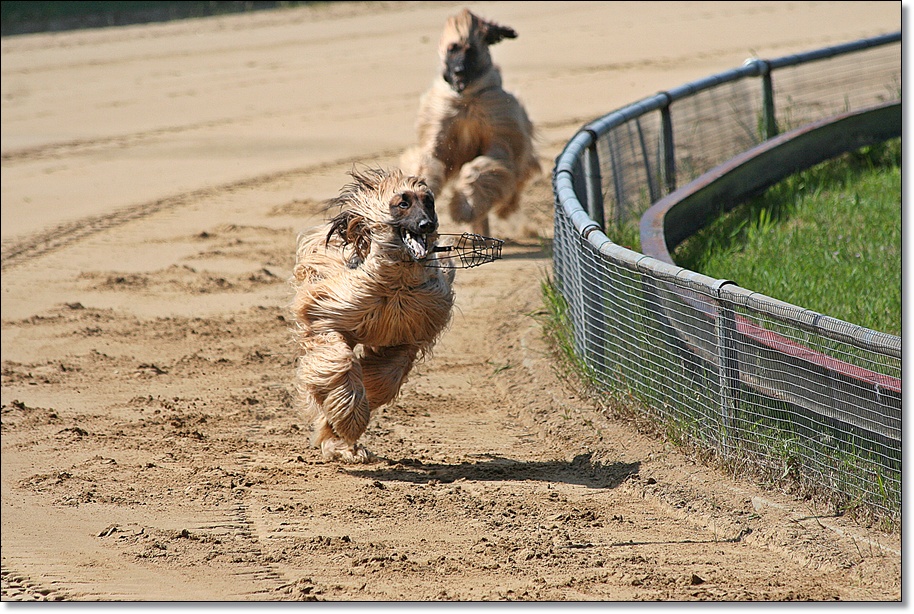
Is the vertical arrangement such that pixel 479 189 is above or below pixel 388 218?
below

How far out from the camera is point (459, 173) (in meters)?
7.79

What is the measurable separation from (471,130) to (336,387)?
359cm

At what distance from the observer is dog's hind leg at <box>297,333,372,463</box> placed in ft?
14.2

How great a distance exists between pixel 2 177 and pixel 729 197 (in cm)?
645

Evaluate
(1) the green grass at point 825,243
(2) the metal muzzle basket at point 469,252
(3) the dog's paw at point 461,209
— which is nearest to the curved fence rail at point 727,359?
(1) the green grass at point 825,243

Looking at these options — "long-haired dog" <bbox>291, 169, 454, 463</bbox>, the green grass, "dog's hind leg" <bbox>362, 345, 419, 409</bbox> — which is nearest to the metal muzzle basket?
"long-haired dog" <bbox>291, 169, 454, 463</bbox>

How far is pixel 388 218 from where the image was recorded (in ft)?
13.4

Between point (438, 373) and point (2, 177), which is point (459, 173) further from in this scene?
point (2, 177)

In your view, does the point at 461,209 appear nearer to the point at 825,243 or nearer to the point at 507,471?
the point at 825,243

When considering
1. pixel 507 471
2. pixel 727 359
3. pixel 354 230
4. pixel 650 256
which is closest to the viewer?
pixel 727 359

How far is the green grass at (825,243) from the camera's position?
5738 millimetres

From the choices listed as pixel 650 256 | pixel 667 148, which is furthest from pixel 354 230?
pixel 667 148

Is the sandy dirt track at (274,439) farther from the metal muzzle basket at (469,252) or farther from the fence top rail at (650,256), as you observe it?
the metal muzzle basket at (469,252)

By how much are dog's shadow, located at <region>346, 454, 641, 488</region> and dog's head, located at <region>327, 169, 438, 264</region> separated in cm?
87
